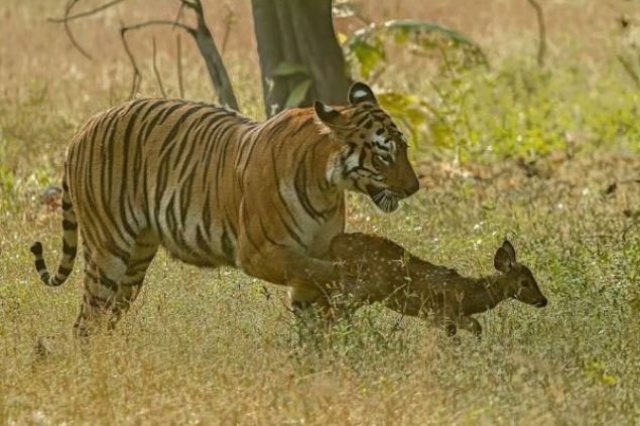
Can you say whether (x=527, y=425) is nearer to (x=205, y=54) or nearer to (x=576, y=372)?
(x=576, y=372)

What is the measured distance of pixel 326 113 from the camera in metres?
9.05

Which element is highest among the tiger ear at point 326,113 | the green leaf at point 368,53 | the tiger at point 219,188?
the tiger ear at point 326,113

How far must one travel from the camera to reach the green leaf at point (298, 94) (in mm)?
13930

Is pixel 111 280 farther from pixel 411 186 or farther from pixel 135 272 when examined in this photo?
pixel 411 186

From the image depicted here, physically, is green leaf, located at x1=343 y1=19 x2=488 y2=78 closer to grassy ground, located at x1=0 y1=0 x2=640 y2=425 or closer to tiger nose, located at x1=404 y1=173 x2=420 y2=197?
grassy ground, located at x1=0 y1=0 x2=640 y2=425

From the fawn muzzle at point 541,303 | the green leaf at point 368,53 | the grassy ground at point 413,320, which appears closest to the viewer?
the grassy ground at point 413,320

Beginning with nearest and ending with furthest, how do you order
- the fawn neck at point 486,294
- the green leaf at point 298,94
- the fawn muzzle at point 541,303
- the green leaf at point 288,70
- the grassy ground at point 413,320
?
the grassy ground at point 413,320, the fawn neck at point 486,294, the fawn muzzle at point 541,303, the green leaf at point 298,94, the green leaf at point 288,70

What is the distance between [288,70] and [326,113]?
5267 mm

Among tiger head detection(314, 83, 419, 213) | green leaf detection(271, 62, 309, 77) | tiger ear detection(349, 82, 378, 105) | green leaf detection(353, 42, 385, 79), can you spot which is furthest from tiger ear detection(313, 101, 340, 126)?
green leaf detection(271, 62, 309, 77)


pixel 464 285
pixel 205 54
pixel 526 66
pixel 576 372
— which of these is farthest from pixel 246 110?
pixel 576 372

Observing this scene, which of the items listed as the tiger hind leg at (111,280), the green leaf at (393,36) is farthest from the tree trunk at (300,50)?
the tiger hind leg at (111,280)

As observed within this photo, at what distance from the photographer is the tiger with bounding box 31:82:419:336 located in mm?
9070

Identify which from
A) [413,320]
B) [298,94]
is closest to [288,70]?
[298,94]

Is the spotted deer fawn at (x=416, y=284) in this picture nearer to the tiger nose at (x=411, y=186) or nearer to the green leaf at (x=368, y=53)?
the tiger nose at (x=411, y=186)
